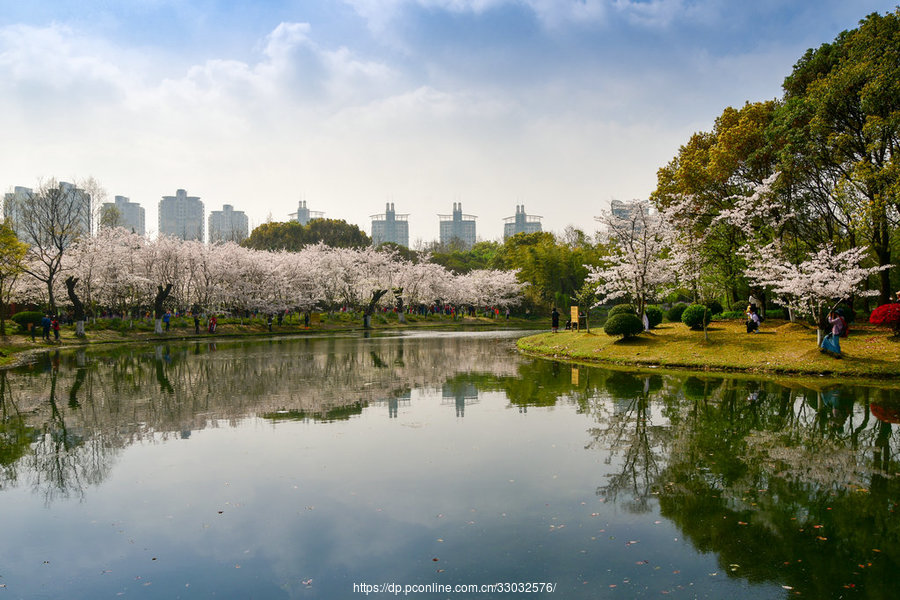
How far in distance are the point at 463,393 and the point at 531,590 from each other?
1135 centimetres

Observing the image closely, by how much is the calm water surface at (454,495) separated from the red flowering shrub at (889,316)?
25.2ft

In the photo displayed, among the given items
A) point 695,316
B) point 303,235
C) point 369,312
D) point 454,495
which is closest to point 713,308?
point 695,316

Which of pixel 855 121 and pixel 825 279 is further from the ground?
pixel 855 121

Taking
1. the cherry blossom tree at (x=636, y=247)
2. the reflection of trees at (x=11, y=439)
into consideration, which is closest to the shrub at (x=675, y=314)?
the cherry blossom tree at (x=636, y=247)

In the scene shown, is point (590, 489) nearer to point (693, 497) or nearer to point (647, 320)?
point (693, 497)

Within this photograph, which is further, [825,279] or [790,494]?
[825,279]

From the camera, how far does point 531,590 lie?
547 cm

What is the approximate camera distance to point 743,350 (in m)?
23.1

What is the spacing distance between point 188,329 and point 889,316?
4939 centimetres

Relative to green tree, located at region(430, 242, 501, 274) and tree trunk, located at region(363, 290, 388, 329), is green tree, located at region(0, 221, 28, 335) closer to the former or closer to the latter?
tree trunk, located at region(363, 290, 388, 329)

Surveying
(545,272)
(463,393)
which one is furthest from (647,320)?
(545,272)

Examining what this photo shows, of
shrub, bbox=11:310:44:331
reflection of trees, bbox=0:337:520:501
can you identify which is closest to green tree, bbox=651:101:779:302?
reflection of trees, bbox=0:337:520:501

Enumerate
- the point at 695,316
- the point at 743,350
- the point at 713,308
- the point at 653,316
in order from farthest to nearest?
1. the point at 713,308
2. the point at 653,316
3. the point at 695,316
4. the point at 743,350

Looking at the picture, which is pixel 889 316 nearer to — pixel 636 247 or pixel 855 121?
pixel 855 121
